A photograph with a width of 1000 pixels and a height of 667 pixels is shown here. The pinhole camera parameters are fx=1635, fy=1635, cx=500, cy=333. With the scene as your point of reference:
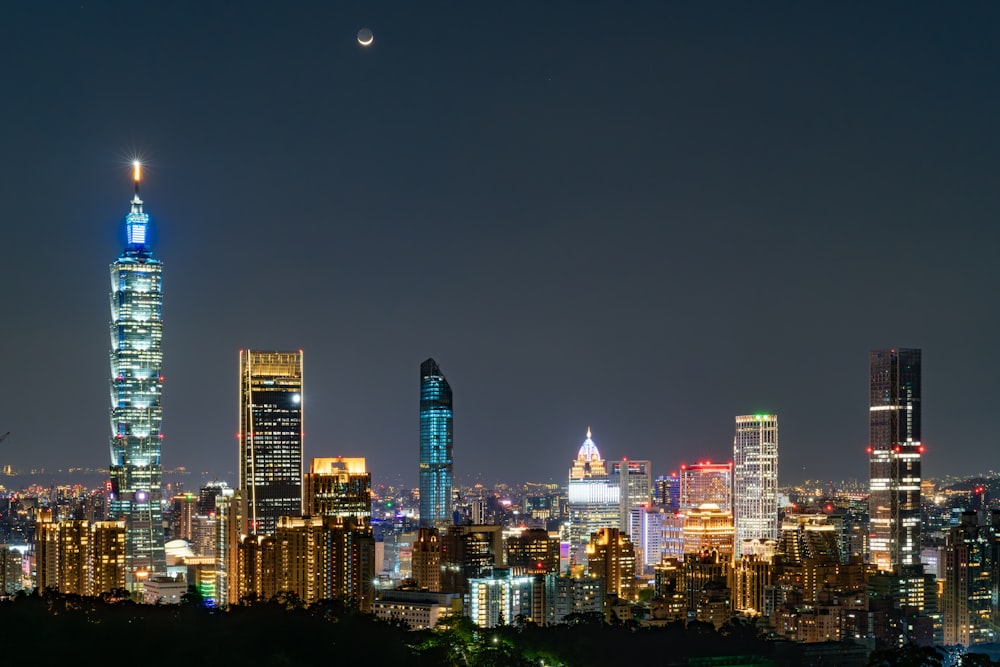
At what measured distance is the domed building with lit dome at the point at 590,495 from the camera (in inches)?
2384

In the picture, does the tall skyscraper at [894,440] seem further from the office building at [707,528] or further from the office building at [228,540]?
the office building at [228,540]

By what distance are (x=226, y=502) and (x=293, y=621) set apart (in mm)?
29008

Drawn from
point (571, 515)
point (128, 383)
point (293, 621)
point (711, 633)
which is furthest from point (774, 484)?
point (293, 621)

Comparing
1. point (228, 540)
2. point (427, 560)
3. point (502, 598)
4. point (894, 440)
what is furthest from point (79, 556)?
point (894, 440)

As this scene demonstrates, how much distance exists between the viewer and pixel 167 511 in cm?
5316

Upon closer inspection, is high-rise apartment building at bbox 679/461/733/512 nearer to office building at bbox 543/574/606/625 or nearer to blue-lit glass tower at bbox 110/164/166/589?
blue-lit glass tower at bbox 110/164/166/589

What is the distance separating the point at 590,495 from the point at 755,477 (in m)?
8.88

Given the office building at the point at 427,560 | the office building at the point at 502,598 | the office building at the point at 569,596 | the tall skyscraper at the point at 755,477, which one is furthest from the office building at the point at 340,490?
the tall skyscraper at the point at 755,477

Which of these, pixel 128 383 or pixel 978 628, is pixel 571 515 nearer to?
pixel 128 383

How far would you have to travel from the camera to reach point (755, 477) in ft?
184

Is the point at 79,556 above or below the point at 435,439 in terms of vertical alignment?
below

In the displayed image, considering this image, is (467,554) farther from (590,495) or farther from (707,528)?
(590,495)

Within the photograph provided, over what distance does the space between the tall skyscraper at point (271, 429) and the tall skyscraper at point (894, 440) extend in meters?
17.7

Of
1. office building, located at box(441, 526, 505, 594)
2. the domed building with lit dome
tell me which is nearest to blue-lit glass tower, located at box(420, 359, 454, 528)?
the domed building with lit dome
